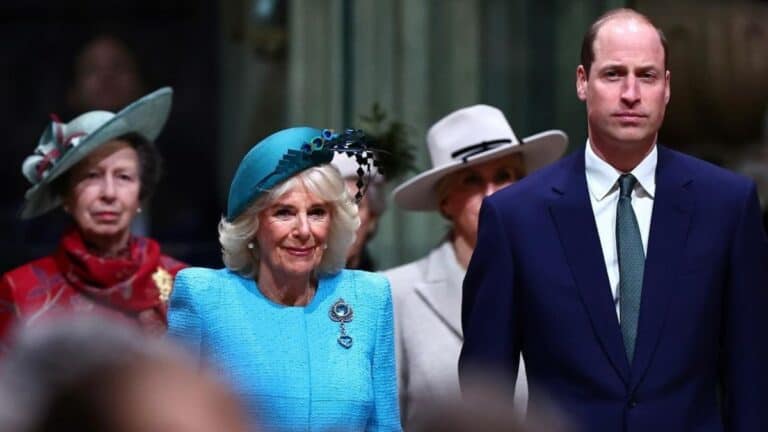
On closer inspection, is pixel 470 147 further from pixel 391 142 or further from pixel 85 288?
pixel 85 288

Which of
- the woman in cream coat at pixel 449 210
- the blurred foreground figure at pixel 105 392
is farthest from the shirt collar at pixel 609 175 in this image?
the blurred foreground figure at pixel 105 392

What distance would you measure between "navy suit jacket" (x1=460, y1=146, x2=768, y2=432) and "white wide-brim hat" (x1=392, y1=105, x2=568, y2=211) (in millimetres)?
1127

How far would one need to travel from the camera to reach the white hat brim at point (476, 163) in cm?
568

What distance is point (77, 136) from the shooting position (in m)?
5.54

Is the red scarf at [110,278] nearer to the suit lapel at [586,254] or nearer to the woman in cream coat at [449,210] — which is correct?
the woman in cream coat at [449,210]

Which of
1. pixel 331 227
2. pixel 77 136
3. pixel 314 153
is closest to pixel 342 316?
pixel 331 227

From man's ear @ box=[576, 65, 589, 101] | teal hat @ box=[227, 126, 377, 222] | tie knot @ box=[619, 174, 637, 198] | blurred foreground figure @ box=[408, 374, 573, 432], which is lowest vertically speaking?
tie knot @ box=[619, 174, 637, 198]

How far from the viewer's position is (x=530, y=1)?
25.7 feet

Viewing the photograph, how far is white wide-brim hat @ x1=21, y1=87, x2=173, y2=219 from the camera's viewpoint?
540 cm

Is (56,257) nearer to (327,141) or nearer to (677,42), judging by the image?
(327,141)

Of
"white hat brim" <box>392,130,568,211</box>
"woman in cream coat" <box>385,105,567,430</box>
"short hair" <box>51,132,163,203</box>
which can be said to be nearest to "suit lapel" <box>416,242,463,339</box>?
"woman in cream coat" <box>385,105,567,430</box>

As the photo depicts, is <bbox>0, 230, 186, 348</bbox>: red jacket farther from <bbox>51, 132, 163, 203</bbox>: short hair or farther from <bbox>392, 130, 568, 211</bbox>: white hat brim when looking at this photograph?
<bbox>392, 130, 568, 211</bbox>: white hat brim

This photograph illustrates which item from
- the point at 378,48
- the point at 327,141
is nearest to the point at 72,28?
the point at 378,48

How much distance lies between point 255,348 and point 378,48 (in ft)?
12.7
